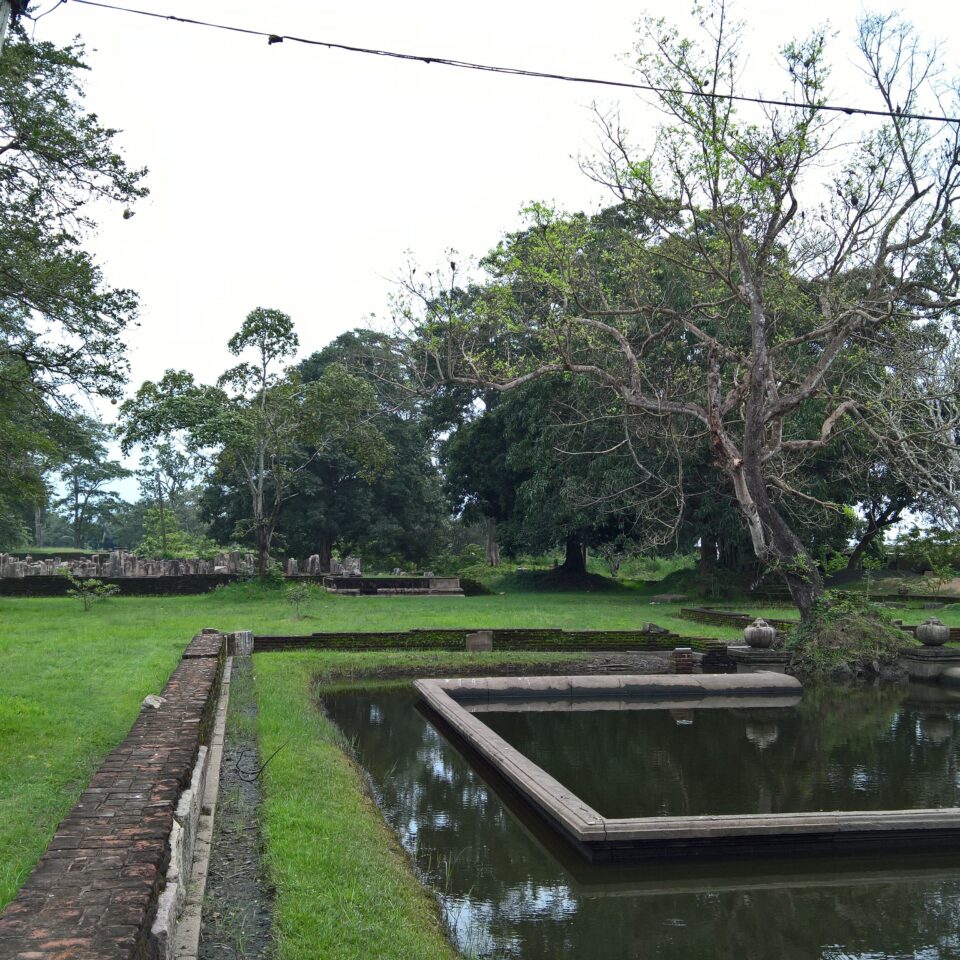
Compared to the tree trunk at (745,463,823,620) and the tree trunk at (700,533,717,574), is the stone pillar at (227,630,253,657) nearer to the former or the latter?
the tree trunk at (745,463,823,620)

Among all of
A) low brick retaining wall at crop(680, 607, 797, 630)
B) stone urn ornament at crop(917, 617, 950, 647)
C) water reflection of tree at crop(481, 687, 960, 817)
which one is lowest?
water reflection of tree at crop(481, 687, 960, 817)

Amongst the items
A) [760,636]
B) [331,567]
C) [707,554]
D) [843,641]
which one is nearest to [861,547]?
[707,554]

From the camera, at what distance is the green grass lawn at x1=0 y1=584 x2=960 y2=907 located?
6496 millimetres

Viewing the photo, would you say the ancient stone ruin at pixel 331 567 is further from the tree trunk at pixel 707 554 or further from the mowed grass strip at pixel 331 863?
the mowed grass strip at pixel 331 863

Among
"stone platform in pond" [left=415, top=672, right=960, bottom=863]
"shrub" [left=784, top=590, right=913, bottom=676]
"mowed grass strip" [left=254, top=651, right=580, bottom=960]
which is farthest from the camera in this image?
"shrub" [left=784, top=590, right=913, bottom=676]

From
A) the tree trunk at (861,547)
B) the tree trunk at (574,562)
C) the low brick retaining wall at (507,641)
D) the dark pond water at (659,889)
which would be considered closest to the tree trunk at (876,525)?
the tree trunk at (861,547)

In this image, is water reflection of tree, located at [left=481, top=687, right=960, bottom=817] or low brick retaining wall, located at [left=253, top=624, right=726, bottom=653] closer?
water reflection of tree, located at [left=481, top=687, right=960, bottom=817]

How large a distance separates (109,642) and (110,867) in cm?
1240

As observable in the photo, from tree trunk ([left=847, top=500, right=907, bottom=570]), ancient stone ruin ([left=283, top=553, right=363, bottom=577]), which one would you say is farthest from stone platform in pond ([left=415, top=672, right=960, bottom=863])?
ancient stone ruin ([left=283, top=553, right=363, bottom=577])

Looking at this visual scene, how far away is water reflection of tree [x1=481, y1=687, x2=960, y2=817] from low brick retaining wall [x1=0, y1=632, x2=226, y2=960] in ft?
13.0

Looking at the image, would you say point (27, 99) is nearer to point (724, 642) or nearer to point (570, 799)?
point (570, 799)

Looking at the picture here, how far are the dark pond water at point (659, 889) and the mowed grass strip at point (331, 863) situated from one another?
0.35 m

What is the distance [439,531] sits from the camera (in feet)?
148

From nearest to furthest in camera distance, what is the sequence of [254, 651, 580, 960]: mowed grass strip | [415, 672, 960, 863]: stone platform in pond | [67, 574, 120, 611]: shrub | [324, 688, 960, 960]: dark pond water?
[254, 651, 580, 960]: mowed grass strip → [324, 688, 960, 960]: dark pond water → [415, 672, 960, 863]: stone platform in pond → [67, 574, 120, 611]: shrub
